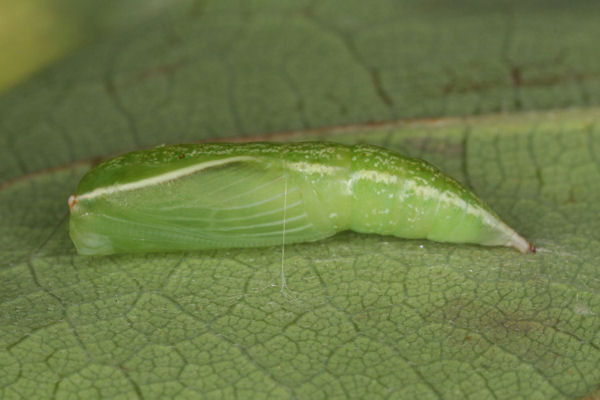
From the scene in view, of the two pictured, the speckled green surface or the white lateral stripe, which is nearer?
the speckled green surface

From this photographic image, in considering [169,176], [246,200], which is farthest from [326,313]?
[169,176]

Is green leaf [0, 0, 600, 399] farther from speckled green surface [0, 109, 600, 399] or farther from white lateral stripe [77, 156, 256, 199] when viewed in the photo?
white lateral stripe [77, 156, 256, 199]

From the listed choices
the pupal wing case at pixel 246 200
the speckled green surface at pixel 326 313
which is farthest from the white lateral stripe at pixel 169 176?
the speckled green surface at pixel 326 313

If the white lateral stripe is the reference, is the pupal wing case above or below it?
below

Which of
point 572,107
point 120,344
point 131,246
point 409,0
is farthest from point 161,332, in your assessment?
point 409,0

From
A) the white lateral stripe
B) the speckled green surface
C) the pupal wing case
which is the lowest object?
the speckled green surface

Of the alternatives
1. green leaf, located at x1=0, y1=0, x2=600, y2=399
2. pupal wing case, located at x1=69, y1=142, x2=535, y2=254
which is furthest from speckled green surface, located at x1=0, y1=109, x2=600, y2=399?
pupal wing case, located at x1=69, y1=142, x2=535, y2=254

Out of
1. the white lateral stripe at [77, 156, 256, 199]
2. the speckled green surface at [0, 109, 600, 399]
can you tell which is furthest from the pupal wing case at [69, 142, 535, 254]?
the speckled green surface at [0, 109, 600, 399]
